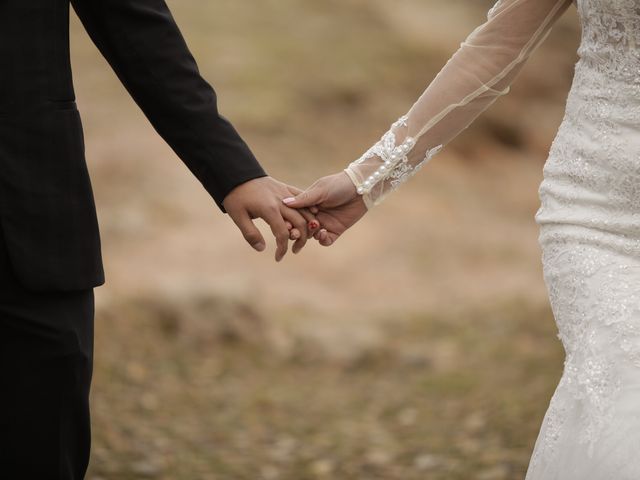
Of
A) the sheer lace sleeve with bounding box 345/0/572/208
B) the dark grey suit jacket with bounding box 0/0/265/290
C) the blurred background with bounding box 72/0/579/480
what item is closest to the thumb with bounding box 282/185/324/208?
the sheer lace sleeve with bounding box 345/0/572/208

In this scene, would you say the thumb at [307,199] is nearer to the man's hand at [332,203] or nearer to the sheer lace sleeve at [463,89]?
the man's hand at [332,203]

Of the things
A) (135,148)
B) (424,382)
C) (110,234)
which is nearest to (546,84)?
(135,148)

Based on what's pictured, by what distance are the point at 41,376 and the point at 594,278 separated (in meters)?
1.39

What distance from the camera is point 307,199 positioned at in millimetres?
3377

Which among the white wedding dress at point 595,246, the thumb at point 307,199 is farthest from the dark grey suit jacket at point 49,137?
the white wedding dress at point 595,246

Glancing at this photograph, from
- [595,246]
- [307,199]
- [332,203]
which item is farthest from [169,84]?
[595,246]

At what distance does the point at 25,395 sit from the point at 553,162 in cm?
150

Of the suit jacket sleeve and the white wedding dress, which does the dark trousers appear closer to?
the suit jacket sleeve

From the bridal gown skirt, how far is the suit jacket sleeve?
909mm

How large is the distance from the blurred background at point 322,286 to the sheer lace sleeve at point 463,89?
198cm

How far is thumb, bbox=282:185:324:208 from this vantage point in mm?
3340

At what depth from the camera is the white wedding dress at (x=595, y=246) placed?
7.86ft

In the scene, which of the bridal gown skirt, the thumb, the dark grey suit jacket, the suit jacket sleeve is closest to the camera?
the bridal gown skirt

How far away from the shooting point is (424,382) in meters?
6.99
